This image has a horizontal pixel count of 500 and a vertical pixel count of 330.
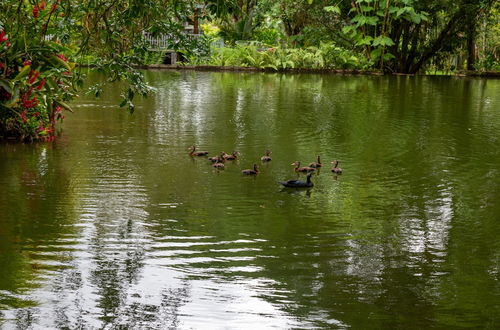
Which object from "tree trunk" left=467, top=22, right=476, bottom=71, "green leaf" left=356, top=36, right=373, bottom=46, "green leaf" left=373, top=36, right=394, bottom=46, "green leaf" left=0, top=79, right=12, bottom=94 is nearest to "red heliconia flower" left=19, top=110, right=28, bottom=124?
"green leaf" left=0, top=79, right=12, bottom=94

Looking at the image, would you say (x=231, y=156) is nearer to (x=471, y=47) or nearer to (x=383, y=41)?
(x=383, y=41)

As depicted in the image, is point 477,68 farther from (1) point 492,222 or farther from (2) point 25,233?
(2) point 25,233

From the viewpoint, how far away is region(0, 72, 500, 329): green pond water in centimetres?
508

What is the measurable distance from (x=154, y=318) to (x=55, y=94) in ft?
21.9

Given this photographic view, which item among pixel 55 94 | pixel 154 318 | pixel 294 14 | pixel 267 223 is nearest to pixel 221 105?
pixel 55 94

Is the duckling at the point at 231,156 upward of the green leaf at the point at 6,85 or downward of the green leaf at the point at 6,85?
downward

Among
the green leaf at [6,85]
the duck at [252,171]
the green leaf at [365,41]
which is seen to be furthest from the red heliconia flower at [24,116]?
the green leaf at [365,41]

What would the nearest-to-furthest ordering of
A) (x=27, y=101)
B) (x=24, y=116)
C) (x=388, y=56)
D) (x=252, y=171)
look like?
(x=252, y=171), (x=27, y=101), (x=24, y=116), (x=388, y=56)

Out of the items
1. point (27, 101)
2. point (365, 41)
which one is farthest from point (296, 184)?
point (365, 41)

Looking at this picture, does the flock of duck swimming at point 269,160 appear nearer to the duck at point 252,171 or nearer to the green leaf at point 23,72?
the duck at point 252,171

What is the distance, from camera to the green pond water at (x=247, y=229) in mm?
5082

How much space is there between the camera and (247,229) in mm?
6883

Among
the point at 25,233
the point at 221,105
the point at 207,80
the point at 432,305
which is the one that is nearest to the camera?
the point at 432,305

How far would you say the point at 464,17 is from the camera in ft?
94.5
